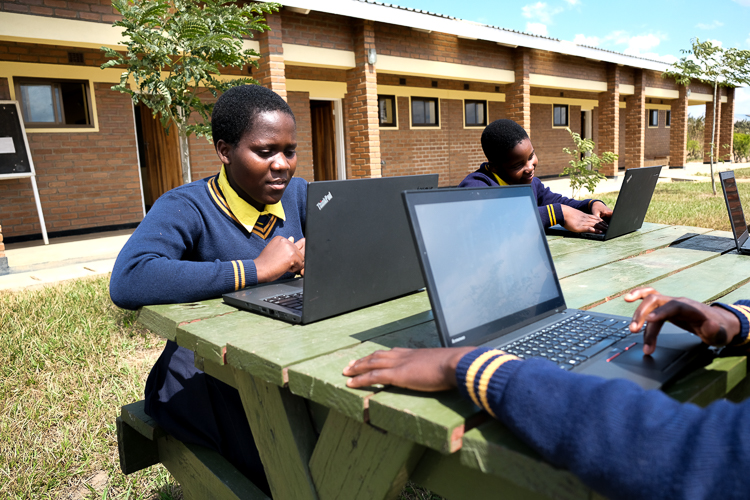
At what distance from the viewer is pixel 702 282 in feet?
5.46

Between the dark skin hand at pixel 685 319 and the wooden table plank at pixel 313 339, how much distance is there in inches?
20.1

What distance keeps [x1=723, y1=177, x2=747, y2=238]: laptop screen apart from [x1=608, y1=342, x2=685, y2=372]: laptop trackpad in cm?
143

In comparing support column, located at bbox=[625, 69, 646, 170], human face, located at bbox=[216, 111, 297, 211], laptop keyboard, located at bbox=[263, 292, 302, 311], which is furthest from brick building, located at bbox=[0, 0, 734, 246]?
laptop keyboard, located at bbox=[263, 292, 302, 311]

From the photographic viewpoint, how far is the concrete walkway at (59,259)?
17.9ft

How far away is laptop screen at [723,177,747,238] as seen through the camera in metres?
2.15

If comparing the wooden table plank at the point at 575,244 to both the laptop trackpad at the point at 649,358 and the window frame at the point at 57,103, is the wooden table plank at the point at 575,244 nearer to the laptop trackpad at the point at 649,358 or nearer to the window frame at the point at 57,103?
the laptop trackpad at the point at 649,358

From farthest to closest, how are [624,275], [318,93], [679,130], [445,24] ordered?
1. [679,130]
2. [318,93]
3. [445,24]
4. [624,275]

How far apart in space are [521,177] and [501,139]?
24 centimetres

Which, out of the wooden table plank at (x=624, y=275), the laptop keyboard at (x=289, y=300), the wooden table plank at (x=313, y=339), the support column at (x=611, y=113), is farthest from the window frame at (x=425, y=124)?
the wooden table plank at (x=313, y=339)

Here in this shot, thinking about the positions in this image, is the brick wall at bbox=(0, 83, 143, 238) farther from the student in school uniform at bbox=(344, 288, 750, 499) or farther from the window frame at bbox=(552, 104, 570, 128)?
the window frame at bbox=(552, 104, 570, 128)

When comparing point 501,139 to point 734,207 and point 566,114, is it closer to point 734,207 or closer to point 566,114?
point 734,207

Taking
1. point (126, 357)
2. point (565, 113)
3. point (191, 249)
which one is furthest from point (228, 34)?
point (565, 113)

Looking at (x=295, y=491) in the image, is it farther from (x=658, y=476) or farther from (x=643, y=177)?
(x=643, y=177)

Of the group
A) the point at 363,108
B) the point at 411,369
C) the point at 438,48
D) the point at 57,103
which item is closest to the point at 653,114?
the point at 438,48
